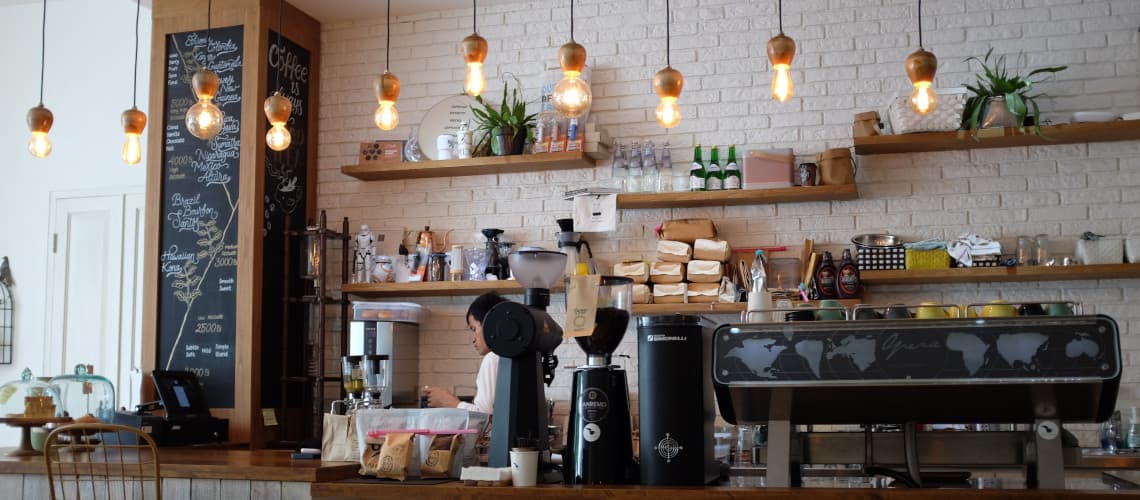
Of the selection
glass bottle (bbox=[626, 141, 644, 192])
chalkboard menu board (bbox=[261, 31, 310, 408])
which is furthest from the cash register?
glass bottle (bbox=[626, 141, 644, 192])

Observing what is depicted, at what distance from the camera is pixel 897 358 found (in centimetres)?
276

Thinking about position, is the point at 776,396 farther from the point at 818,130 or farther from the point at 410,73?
the point at 410,73

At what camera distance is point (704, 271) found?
19.1ft

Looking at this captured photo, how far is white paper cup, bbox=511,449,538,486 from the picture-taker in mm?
3084

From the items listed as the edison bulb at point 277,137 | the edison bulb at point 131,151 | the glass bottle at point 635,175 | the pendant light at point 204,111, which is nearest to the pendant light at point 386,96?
the edison bulb at point 277,137

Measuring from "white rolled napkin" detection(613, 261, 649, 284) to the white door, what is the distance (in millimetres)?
2994

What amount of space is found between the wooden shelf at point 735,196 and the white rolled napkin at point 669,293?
1.43 feet

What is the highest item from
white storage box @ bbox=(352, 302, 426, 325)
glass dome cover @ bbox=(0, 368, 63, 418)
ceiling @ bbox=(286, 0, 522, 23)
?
ceiling @ bbox=(286, 0, 522, 23)

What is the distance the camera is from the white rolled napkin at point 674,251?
5891 millimetres

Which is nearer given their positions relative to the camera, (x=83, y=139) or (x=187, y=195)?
(x=187, y=195)

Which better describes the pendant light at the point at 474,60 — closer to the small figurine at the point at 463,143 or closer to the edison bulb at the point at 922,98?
the edison bulb at the point at 922,98

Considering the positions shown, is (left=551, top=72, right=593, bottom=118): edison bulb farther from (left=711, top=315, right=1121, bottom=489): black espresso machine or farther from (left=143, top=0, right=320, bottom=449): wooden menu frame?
(left=143, top=0, right=320, bottom=449): wooden menu frame

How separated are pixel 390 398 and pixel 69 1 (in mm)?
3388

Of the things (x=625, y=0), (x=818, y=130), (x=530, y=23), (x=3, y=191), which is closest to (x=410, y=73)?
(x=530, y=23)
